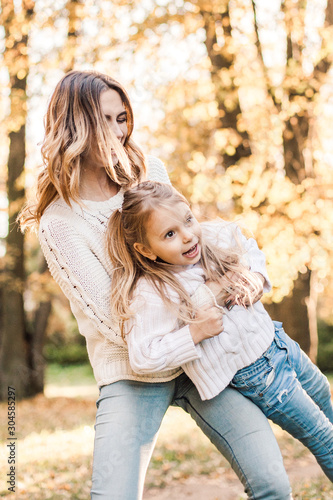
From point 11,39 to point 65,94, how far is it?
4.96 meters

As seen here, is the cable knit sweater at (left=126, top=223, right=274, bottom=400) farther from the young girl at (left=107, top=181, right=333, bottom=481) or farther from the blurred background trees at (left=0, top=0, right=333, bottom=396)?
the blurred background trees at (left=0, top=0, right=333, bottom=396)

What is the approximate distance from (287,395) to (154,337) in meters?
0.68

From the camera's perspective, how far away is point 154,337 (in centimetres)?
228

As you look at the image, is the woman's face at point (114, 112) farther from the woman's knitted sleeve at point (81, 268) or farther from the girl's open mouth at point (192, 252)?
the girl's open mouth at point (192, 252)

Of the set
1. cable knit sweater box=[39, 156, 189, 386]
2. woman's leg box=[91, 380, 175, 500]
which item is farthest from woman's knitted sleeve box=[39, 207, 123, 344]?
woman's leg box=[91, 380, 175, 500]

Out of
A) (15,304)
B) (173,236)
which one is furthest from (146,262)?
(15,304)

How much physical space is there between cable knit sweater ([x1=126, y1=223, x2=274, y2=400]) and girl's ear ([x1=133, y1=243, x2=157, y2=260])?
0.39 ft

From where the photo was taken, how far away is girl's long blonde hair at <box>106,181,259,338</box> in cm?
237

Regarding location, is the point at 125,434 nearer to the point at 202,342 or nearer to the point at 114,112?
the point at 202,342

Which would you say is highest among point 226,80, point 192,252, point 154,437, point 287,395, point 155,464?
point 226,80

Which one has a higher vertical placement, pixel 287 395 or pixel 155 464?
pixel 287 395

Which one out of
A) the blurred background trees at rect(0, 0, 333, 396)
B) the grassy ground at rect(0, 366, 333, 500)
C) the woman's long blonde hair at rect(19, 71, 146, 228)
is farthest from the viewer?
the blurred background trees at rect(0, 0, 333, 396)

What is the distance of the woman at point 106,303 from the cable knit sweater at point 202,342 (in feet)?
0.35

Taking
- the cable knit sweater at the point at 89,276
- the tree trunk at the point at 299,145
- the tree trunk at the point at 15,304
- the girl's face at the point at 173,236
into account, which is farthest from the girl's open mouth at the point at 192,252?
the tree trunk at the point at 15,304
